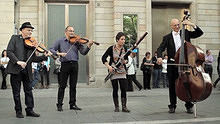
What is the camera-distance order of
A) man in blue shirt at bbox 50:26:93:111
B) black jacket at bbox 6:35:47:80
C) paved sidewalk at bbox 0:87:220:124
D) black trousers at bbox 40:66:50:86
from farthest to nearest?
black trousers at bbox 40:66:50:86
man in blue shirt at bbox 50:26:93:111
black jacket at bbox 6:35:47:80
paved sidewalk at bbox 0:87:220:124

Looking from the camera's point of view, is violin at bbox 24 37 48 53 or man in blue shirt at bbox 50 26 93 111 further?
man in blue shirt at bbox 50 26 93 111

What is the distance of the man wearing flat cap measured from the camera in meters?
6.72

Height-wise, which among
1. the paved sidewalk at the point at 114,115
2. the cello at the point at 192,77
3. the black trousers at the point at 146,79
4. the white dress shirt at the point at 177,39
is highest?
the white dress shirt at the point at 177,39

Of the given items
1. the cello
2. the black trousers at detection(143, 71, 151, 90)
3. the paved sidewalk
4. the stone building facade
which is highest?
the stone building facade

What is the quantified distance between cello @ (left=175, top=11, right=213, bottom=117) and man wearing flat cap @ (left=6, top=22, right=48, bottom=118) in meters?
2.85

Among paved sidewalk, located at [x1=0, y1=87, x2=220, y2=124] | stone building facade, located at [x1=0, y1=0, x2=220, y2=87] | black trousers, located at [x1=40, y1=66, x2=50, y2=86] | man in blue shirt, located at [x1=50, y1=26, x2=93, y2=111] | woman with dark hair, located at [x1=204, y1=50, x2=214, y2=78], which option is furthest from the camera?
woman with dark hair, located at [x1=204, y1=50, x2=214, y2=78]

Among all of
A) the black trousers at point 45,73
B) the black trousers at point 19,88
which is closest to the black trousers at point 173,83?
the black trousers at point 19,88

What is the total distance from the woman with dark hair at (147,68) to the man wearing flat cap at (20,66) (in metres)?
8.05

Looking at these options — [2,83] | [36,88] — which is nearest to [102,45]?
[36,88]

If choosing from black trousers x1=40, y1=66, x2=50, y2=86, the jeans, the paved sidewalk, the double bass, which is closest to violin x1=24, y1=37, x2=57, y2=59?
the paved sidewalk

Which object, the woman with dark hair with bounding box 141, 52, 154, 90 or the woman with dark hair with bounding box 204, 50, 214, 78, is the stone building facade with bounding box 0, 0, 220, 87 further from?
the woman with dark hair with bounding box 204, 50, 214, 78

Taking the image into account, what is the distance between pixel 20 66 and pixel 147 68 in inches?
335

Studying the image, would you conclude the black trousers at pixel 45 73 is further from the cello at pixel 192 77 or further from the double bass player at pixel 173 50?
the cello at pixel 192 77

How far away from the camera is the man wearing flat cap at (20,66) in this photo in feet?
22.0
